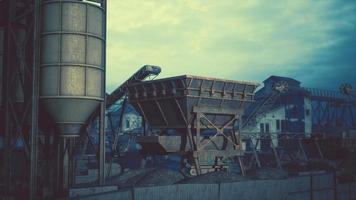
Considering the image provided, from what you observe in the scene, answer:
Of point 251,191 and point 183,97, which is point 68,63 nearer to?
point 183,97

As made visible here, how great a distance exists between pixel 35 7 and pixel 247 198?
10517 mm

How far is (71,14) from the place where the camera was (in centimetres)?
1266

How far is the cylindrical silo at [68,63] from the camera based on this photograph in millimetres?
12375

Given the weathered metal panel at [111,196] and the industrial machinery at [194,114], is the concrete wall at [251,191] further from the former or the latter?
the industrial machinery at [194,114]

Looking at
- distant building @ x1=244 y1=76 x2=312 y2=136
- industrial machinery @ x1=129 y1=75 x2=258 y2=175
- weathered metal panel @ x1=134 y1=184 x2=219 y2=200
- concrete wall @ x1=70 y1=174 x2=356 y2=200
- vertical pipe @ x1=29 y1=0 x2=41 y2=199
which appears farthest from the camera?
distant building @ x1=244 y1=76 x2=312 y2=136

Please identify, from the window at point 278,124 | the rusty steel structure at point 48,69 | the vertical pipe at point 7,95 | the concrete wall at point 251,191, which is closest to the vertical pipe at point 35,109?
the rusty steel structure at point 48,69

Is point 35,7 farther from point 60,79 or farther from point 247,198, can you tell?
point 247,198

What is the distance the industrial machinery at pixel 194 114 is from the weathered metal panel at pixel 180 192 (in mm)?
4884

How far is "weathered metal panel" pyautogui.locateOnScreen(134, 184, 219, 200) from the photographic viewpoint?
11.1 meters

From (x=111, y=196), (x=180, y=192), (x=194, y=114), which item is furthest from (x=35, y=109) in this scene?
(x=194, y=114)

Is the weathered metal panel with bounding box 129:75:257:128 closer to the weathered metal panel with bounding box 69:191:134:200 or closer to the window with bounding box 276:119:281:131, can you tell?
the weathered metal panel with bounding box 69:191:134:200

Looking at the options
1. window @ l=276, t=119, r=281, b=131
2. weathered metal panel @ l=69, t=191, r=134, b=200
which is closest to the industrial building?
weathered metal panel @ l=69, t=191, r=134, b=200

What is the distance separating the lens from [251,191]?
13352 mm

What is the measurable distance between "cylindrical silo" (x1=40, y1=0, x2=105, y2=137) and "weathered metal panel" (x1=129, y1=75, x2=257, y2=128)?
15.8 feet
